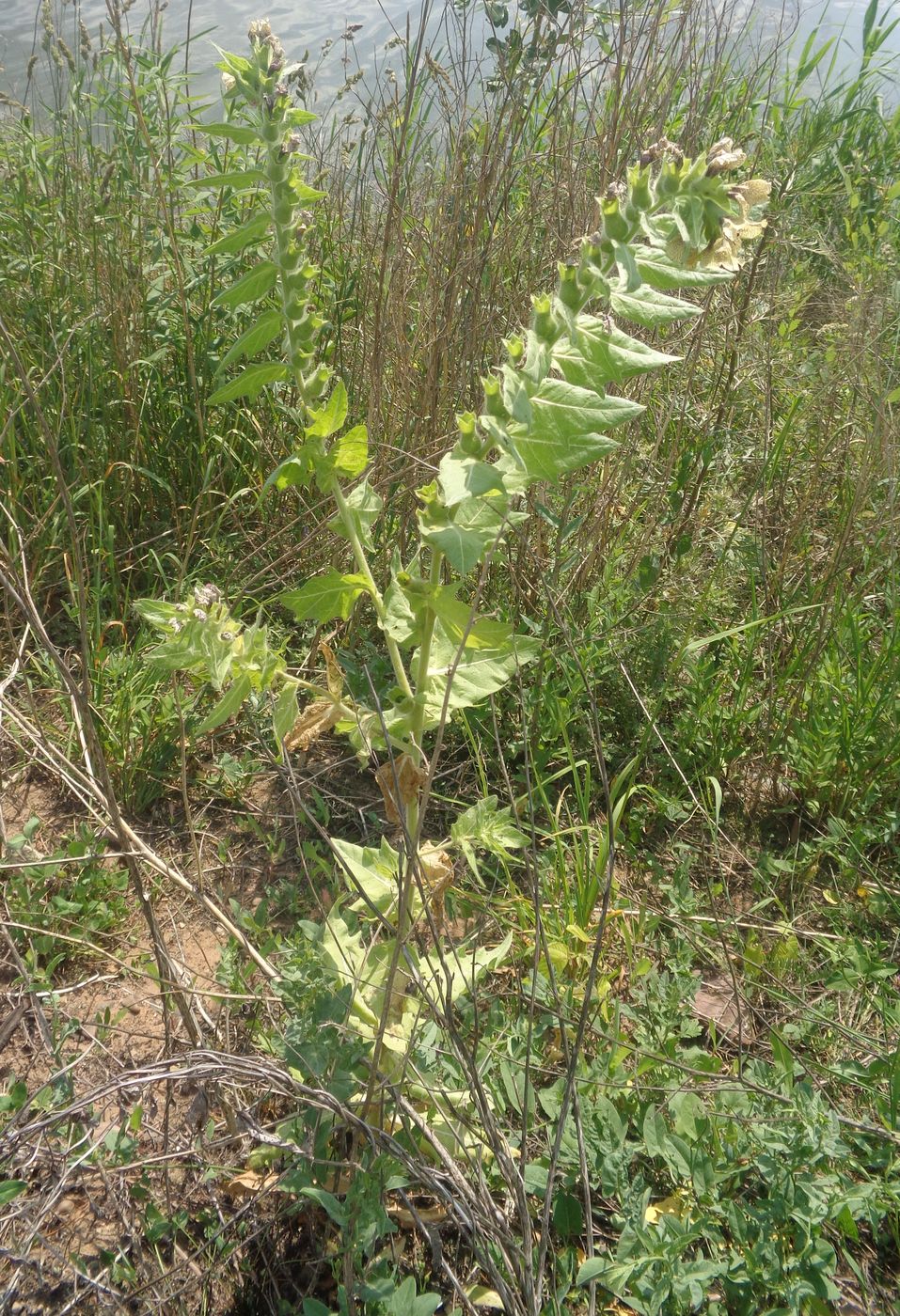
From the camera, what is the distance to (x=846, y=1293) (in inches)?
52.4

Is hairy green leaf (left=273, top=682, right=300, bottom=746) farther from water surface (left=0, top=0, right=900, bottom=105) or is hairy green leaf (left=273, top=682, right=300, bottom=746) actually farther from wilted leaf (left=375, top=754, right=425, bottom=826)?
water surface (left=0, top=0, right=900, bottom=105)

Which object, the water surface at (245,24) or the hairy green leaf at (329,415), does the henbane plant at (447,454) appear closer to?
the hairy green leaf at (329,415)

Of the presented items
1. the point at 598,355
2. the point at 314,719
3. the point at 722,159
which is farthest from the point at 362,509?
the point at 722,159

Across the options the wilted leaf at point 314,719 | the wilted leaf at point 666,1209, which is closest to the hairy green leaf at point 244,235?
the wilted leaf at point 314,719

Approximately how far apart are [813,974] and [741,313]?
1.66 metres

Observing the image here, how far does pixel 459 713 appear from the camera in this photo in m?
2.06

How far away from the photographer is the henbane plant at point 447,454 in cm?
110

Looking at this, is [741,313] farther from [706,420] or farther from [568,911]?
[568,911]

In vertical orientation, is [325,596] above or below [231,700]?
above

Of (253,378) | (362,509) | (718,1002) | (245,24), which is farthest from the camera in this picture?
(245,24)

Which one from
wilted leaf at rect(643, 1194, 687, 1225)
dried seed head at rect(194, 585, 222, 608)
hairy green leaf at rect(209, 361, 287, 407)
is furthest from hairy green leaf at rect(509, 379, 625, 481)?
wilted leaf at rect(643, 1194, 687, 1225)

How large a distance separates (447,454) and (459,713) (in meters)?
0.92

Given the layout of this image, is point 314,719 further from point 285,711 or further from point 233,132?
point 233,132

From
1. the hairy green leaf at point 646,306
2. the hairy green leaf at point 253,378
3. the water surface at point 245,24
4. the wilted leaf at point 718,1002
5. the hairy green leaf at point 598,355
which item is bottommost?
the wilted leaf at point 718,1002
